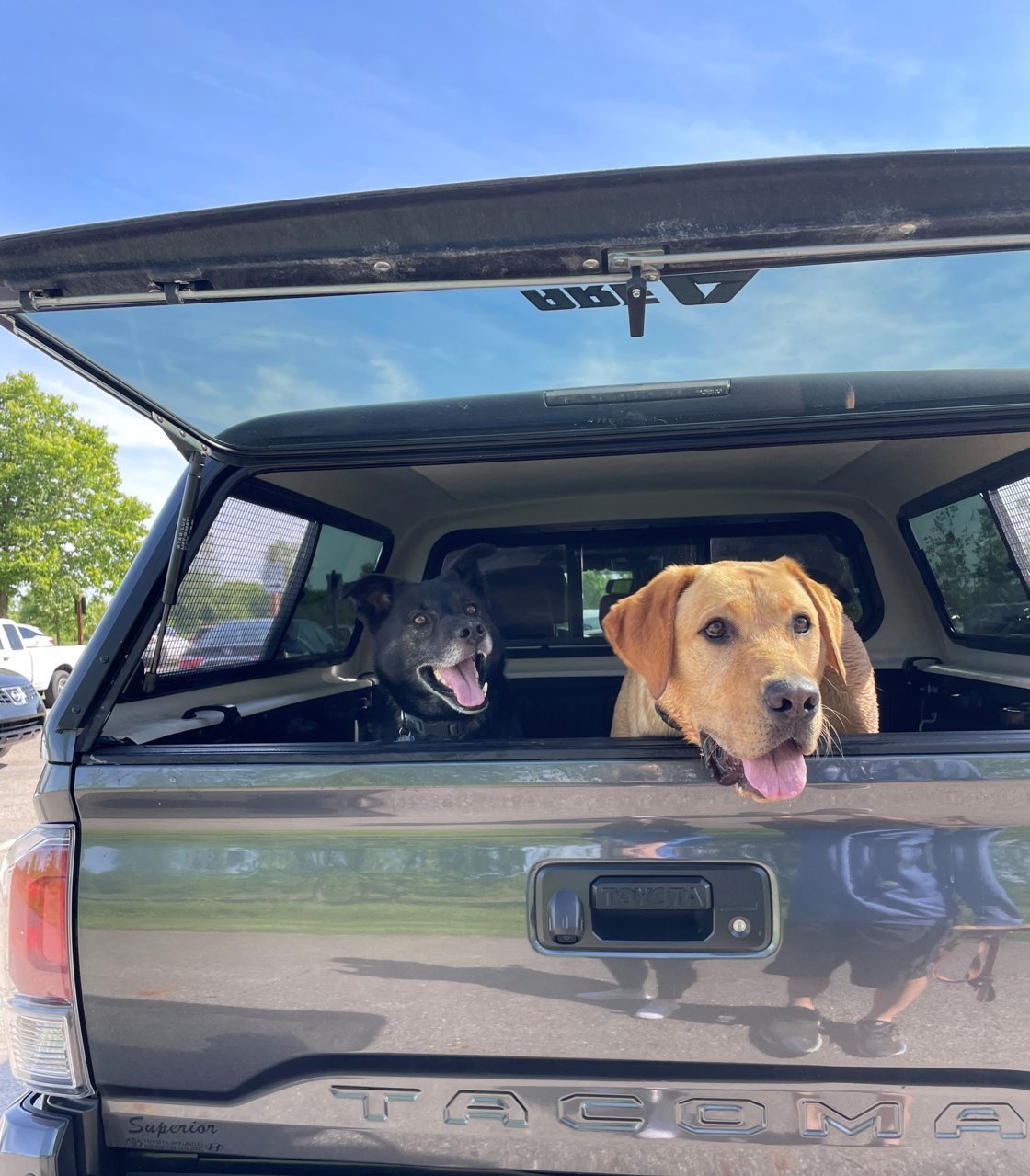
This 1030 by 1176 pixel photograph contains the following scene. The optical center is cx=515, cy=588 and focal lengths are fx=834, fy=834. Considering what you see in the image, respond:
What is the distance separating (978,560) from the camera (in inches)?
148

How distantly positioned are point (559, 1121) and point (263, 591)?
2358mm

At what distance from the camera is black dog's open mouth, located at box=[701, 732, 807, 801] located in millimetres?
1463

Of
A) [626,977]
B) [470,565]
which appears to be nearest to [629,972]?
[626,977]

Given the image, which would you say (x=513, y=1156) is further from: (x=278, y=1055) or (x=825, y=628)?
(x=825, y=628)

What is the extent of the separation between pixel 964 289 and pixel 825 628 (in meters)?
0.94

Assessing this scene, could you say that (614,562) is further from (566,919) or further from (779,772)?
(566,919)

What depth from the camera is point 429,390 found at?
73.0 inches

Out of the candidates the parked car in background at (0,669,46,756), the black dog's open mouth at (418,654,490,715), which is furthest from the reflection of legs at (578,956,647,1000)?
the parked car in background at (0,669,46,756)

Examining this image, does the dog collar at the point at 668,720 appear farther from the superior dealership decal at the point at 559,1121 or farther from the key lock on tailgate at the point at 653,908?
the superior dealership decal at the point at 559,1121

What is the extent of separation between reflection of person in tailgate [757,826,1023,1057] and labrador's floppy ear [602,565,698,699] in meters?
0.62

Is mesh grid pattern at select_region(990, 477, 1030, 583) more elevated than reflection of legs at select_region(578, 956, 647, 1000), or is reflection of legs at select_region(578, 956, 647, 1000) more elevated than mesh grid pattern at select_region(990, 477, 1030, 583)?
mesh grid pattern at select_region(990, 477, 1030, 583)

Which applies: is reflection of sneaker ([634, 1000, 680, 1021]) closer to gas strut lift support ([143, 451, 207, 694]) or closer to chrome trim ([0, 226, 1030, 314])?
chrome trim ([0, 226, 1030, 314])

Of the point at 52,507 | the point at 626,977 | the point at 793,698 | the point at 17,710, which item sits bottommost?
the point at 626,977

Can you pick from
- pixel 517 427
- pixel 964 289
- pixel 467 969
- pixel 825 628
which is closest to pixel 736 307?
pixel 964 289
